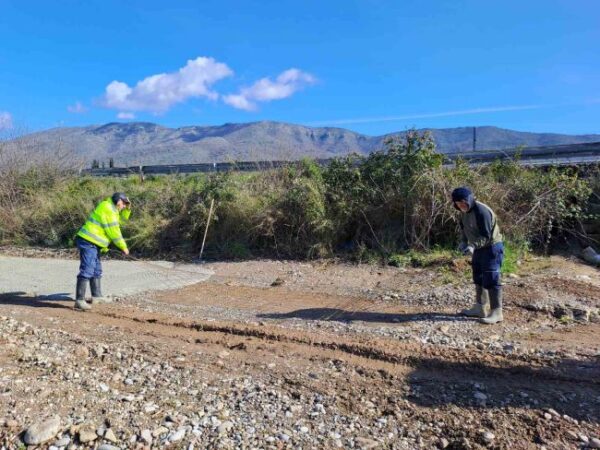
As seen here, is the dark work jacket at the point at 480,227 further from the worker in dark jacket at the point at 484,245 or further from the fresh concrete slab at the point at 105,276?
the fresh concrete slab at the point at 105,276

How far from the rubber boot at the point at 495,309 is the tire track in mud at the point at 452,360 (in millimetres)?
1205

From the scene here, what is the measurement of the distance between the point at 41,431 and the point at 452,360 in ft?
12.4

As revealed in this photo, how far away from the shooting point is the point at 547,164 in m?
10.9

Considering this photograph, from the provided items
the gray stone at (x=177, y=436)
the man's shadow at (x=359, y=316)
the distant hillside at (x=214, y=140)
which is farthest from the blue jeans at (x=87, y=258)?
the distant hillside at (x=214, y=140)

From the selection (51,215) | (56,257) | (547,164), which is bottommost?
(56,257)

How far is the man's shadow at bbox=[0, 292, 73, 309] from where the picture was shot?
7723mm

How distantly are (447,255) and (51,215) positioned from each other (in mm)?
11589

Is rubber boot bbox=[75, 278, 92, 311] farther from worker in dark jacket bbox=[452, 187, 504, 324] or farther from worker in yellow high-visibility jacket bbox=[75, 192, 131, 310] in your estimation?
worker in dark jacket bbox=[452, 187, 504, 324]

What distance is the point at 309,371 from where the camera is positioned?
485 centimetres

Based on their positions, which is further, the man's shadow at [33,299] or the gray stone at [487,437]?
the man's shadow at [33,299]

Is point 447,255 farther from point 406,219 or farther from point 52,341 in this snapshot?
point 52,341

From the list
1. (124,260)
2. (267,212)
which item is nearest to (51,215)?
(124,260)

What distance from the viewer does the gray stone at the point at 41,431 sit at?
3.63 m

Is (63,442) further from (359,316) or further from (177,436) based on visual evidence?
(359,316)
